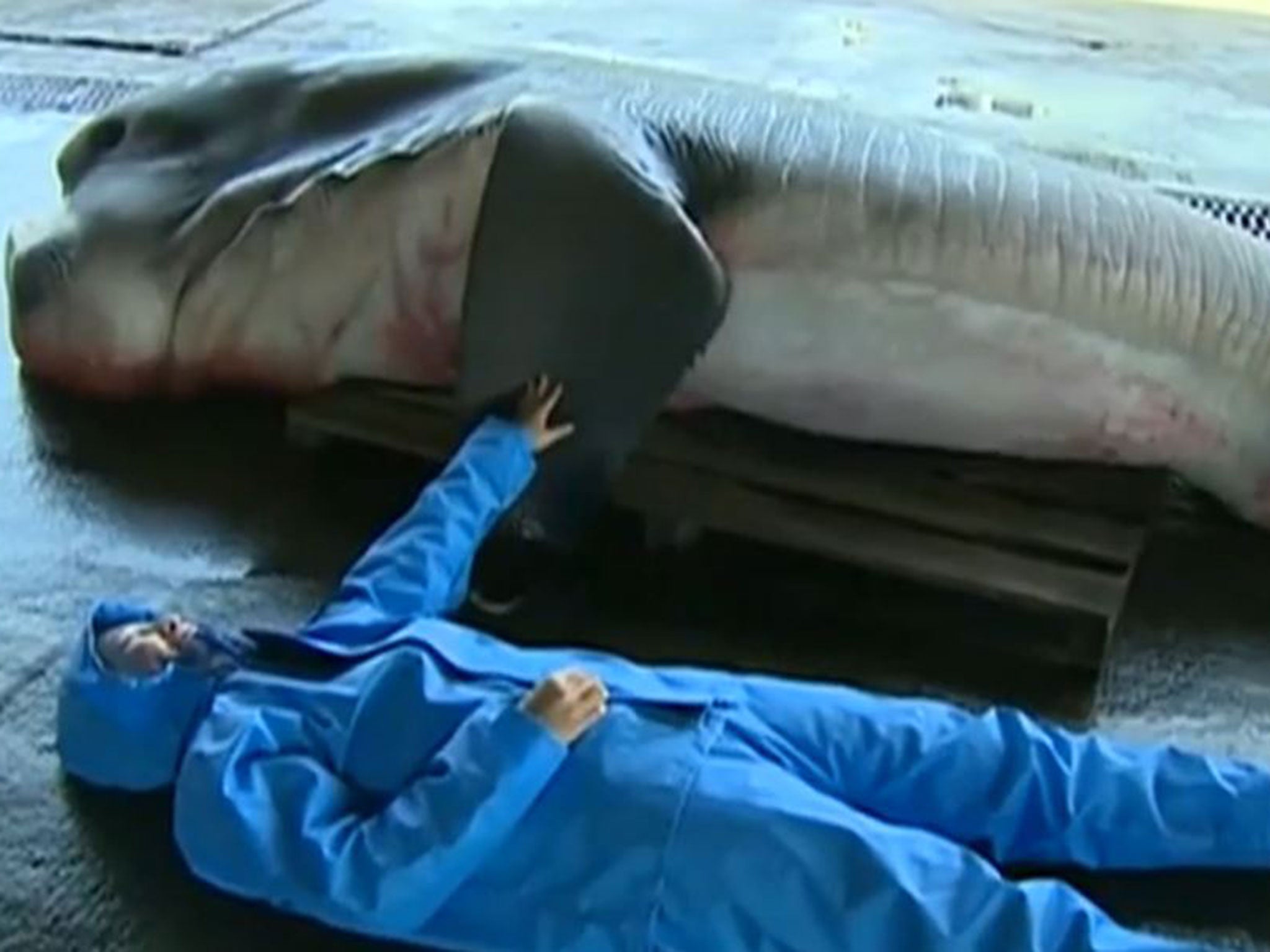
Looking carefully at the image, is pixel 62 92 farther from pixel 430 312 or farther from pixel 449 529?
pixel 449 529

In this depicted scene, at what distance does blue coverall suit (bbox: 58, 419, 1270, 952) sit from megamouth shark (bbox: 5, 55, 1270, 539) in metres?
0.41

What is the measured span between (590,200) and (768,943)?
31.1 inches

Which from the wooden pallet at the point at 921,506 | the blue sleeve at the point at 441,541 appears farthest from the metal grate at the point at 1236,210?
the blue sleeve at the point at 441,541

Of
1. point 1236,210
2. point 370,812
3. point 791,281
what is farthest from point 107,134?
point 1236,210

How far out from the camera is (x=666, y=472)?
2.08 meters

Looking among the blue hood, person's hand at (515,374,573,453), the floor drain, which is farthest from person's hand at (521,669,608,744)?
the floor drain

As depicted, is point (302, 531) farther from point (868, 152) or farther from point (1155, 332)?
point (1155, 332)

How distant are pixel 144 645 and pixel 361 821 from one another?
0.75ft

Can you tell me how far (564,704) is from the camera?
4.89ft

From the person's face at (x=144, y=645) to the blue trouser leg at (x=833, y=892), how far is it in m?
0.41

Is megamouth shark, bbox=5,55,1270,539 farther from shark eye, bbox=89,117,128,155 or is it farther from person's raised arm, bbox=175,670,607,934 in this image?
person's raised arm, bbox=175,670,607,934

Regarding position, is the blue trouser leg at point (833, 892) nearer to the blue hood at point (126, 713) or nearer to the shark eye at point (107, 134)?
the blue hood at point (126, 713)

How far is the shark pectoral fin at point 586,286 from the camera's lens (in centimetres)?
198

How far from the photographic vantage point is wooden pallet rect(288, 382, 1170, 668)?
1.97 metres
